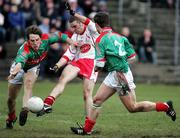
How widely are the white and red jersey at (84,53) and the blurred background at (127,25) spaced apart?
11.0m

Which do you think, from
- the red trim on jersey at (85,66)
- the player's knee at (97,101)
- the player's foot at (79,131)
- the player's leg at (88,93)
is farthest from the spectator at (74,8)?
the player's foot at (79,131)

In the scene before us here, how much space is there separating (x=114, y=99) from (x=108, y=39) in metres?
8.69

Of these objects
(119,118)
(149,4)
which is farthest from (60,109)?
(149,4)

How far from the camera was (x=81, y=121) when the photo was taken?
15227mm

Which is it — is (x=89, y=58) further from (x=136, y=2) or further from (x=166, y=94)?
(x=136, y=2)

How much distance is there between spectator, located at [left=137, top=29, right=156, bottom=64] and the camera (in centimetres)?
2853

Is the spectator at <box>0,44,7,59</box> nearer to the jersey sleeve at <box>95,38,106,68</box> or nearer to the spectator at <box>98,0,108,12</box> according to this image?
the spectator at <box>98,0,108,12</box>

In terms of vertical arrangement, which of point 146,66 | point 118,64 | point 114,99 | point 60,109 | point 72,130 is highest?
point 118,64

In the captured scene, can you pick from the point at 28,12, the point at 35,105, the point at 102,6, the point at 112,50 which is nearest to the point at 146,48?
the point at 102,6

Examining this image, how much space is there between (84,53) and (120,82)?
220 centimetres

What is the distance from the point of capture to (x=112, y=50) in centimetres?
1277

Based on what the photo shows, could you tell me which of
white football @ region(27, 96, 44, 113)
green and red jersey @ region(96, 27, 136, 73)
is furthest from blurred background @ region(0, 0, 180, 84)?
green and red jersey @ region(96, 27, 136, 73)

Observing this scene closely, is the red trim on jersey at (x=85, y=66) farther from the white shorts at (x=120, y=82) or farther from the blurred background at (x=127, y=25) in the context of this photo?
the blurred background at (x=127, y=25)

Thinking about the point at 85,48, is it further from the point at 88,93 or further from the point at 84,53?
the point at 88,93
